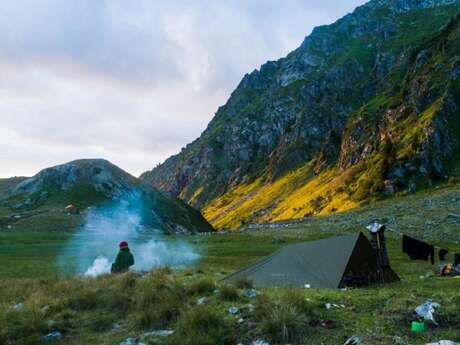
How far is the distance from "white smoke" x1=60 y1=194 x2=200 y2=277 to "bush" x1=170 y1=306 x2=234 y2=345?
10.3 meters

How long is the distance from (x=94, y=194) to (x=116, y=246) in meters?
46.7

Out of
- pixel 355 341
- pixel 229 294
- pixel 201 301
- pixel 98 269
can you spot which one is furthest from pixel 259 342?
pixel 98 269

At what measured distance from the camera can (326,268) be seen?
58.2ft

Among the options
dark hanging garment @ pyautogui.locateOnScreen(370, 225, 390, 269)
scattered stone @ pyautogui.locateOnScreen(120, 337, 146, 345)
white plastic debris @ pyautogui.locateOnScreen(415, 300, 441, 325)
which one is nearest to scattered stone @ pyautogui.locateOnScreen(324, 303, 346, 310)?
white plastic debris @ pyautogui.locateOnScreen(415, 300, 441, 325)

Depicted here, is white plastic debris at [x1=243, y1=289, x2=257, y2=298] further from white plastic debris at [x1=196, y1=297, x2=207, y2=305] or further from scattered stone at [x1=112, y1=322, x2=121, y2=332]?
scattered stone at [x1=112, y1=322, x2=121, y2=332]

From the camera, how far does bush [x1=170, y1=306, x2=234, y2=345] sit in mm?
10031

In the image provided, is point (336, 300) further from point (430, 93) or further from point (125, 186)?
point (430, 93)

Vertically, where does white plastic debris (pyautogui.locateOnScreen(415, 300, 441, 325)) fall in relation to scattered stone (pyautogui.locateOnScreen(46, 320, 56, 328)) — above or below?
below

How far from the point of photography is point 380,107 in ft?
534

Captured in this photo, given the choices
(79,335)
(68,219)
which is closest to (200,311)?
(79,335)

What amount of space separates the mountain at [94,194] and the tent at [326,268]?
67799mm

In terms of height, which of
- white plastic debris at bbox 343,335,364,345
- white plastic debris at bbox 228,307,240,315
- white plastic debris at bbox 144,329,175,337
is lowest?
white plastic debris at bbox 343,335,364,345

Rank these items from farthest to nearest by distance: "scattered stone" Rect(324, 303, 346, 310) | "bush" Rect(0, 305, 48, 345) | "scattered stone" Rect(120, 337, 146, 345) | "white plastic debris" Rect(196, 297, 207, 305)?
"white plastic debris" Rect(196, 297, 207, 305)
"bush" Rect(0, 305, 48, 345)
"scattered stone" Rect(324, 303, 346, 310)
"scattered stone" Rect(120, 337, 146, 345)

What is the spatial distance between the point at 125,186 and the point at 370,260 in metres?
86.6
